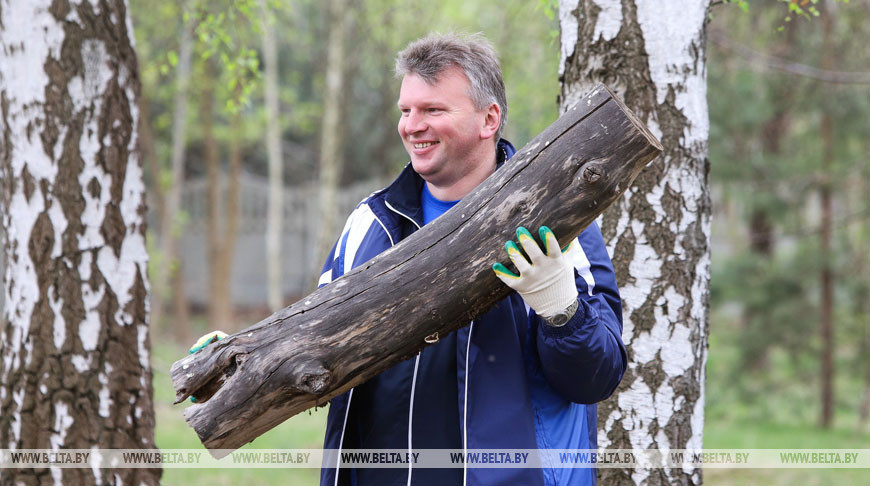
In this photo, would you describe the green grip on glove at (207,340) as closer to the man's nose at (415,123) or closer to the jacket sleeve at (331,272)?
the jacket sleeve at (331,272)

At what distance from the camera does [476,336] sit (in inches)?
84.8

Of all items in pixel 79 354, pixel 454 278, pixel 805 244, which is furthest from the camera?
pixel 805 244

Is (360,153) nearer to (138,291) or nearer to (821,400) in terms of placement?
(821,400)

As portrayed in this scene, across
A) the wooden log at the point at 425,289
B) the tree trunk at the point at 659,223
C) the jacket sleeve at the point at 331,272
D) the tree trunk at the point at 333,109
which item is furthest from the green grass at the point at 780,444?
the wooden log at the point at 425,289

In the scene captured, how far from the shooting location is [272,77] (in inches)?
530

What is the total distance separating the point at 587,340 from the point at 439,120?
0.76m

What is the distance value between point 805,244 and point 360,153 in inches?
494

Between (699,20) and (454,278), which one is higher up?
(699,20)

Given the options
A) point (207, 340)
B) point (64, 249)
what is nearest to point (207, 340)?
point (207, 340)

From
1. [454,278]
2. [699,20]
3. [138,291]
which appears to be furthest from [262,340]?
[699,20]

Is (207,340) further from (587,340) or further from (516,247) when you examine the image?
(587,340)

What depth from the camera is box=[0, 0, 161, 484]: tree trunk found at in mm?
3365

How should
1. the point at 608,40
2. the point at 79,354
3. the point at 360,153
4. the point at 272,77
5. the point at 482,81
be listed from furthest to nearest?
1. the point at 360,153
2. the point at 272,77
3. the point at 79,354
4. the point at 608,40
5. the point at 482,81

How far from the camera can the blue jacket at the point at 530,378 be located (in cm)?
200
